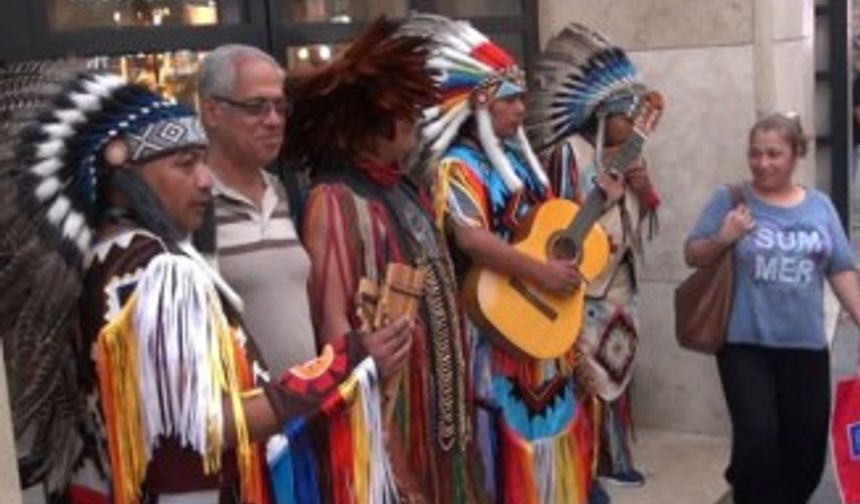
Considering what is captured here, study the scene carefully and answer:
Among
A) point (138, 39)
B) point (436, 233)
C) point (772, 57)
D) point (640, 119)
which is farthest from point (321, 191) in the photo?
point (772, 57)

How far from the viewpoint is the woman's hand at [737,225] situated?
3.94 m

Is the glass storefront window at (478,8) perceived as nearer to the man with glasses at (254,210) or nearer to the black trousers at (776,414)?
the black trousers at (776,414)

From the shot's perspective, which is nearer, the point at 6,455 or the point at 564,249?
the point at 6,455

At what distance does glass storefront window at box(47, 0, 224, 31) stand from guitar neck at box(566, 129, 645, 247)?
51.8 inches

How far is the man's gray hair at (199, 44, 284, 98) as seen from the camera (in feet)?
8.39

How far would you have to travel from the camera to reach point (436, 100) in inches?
118

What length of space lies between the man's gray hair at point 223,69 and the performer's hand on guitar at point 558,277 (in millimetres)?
1342

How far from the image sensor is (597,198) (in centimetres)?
406

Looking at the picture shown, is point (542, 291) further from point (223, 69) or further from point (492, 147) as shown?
point (223, 69)

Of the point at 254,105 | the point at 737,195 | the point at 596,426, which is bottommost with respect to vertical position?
the point at 596,426

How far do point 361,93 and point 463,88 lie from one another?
32.7 inches

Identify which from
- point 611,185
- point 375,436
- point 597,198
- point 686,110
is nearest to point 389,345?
point 375,436

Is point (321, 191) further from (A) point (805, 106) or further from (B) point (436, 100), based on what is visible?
(A) point (805, 106)

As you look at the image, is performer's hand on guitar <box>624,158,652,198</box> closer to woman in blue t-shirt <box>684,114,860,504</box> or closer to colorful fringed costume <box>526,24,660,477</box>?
colorful fringed costume <box>526,24,660,477</box>
